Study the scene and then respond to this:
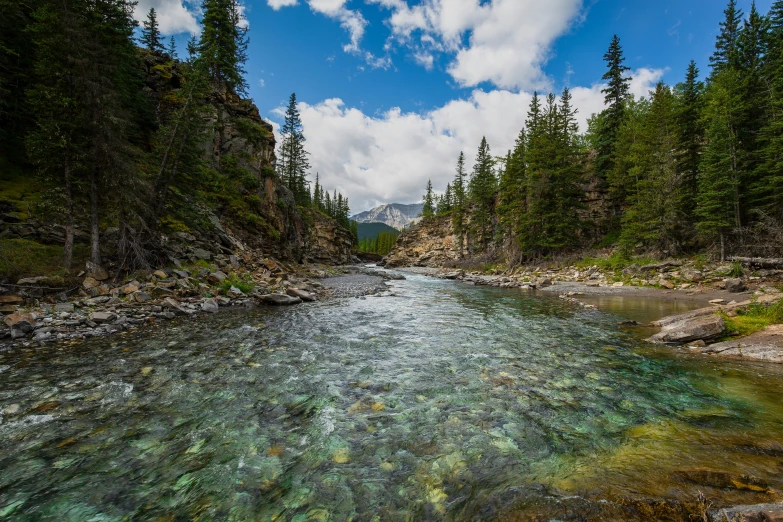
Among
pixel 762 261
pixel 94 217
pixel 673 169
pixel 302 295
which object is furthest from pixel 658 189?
pixel 94 217

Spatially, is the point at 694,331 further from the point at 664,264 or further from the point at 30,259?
the point at 30,259

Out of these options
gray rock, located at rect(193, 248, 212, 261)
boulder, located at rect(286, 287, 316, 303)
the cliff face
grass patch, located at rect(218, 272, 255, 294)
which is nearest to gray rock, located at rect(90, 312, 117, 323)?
grass patch, located at rect(218, 272, 255, 294)

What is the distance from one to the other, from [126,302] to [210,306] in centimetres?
277

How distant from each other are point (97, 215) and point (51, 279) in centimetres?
351

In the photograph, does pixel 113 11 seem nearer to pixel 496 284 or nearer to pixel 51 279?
pixel 51 279

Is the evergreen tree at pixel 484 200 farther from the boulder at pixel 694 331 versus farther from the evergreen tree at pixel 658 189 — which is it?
the boulder at pixel 694 331

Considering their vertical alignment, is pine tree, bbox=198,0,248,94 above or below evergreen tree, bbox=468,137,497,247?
above

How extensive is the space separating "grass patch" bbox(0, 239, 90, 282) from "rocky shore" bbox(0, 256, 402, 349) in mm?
631

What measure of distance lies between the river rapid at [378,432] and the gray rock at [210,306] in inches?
167

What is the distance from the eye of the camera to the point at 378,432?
4.46m

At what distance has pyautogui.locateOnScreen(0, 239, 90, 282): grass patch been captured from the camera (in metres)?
10.6

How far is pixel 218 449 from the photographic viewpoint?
400 centimetres

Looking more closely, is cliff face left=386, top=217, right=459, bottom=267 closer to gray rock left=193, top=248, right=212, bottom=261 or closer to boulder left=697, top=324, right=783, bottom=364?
gray rock left=193, top=248, right=212, bottom=261

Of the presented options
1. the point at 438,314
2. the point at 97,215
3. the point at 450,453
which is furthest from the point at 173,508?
the point at 97,215
